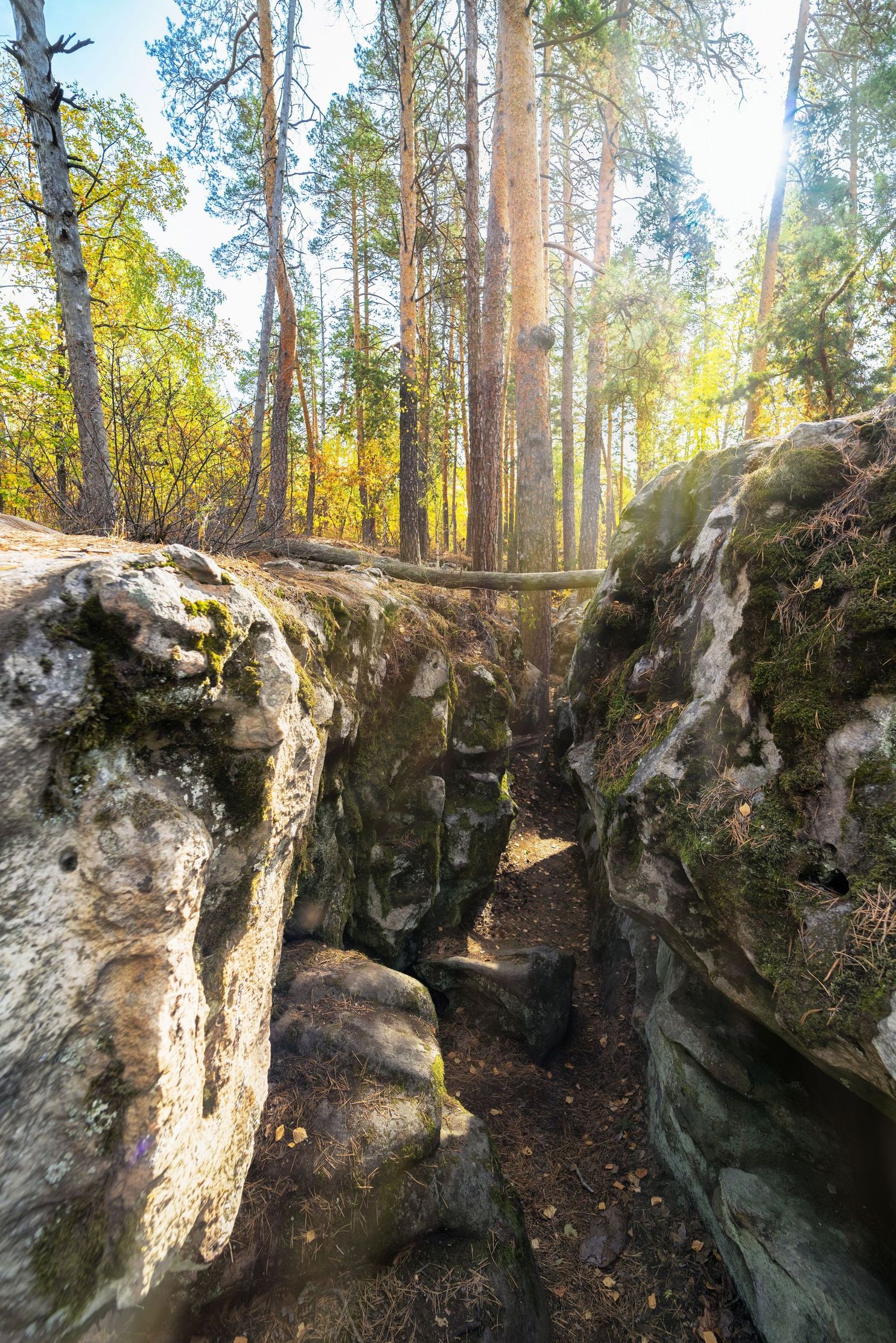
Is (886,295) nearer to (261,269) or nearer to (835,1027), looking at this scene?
(835,1027)

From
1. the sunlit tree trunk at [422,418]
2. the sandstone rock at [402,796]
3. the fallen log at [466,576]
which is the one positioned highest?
the sunlit tree trunk at [422,418]

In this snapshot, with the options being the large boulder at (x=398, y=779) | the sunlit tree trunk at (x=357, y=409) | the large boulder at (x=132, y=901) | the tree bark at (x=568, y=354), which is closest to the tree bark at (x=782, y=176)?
the tree bark at (x=568, y=354)

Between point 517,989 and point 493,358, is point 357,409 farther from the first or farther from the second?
point 517,989

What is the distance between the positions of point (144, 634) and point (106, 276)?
56.5 ft

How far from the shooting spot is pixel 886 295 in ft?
29.5

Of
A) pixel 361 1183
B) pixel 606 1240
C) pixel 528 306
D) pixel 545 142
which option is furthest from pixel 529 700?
pixel 545 142

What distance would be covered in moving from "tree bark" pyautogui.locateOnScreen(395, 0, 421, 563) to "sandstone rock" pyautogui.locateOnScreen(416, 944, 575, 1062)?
7062 mm

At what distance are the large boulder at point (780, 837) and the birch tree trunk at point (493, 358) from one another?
5.05 metres

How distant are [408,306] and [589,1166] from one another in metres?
12.7

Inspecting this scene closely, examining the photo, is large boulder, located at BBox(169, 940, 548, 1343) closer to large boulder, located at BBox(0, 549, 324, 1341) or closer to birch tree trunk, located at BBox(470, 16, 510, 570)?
large boulder, located at BBox(0, 549, 324, 1341)

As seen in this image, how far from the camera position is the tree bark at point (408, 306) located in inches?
400

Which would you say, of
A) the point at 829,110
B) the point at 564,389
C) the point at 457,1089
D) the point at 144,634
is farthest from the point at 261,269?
the point at 457,1089

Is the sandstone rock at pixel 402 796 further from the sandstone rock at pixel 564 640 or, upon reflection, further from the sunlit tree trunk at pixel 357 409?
the sunlit tree trunk at pixel 357 409

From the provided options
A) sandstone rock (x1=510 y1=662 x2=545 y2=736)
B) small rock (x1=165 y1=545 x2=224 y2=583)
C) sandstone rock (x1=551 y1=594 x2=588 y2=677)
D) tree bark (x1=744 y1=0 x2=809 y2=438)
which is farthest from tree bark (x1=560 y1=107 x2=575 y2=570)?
small rock (x1=165 y1=545 x2=224 y2=583)
